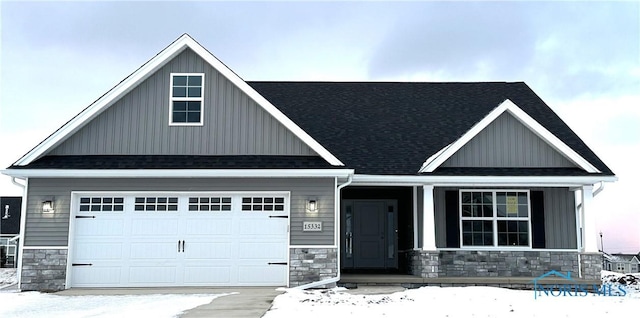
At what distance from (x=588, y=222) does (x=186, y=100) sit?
30.7 feet

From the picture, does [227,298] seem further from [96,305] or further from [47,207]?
[47,207]

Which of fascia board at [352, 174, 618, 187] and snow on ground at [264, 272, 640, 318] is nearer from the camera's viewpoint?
snow on ground at [264, 272, 640, 318]

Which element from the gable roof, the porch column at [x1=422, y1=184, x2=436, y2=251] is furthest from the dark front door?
the porch column at [x1=422, y1=184, x2=436, y2=251]

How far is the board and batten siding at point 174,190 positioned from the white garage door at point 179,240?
19cm

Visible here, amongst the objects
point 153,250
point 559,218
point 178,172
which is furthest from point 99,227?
point 559,218

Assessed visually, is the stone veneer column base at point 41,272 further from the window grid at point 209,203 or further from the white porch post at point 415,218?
the white porch post at point 415,218

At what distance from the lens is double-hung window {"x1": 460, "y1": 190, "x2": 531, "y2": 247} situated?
15047 mm

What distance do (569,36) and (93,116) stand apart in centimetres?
1614

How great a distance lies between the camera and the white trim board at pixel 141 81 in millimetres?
13477

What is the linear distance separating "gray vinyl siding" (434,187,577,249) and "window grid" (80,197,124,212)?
730 centimetres

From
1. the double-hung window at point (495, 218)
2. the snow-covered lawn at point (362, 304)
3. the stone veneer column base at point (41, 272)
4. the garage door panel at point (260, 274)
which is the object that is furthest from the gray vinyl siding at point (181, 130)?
the double-hung window at point (495, 218)

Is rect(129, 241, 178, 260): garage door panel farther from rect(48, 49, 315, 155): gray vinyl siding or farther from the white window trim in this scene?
the white window trim

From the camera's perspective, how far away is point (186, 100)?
13.8 m

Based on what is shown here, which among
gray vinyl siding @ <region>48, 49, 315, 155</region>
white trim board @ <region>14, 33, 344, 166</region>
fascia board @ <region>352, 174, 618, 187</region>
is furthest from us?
fascia board @ <region>352, 174, 618, 187</region>
